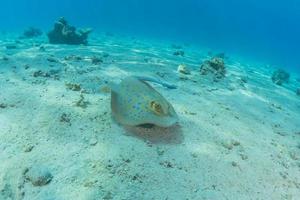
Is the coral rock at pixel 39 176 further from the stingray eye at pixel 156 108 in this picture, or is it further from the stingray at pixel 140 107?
the stingray eye at pixel 156 108

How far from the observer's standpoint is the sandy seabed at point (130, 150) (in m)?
3.72

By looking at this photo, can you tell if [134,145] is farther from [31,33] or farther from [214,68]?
[31,33]

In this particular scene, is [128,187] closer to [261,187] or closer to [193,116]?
[261,187]

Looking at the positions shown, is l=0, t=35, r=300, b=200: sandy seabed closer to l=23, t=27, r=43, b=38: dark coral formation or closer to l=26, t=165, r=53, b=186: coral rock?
l=26, t=165, r=53, b=186: coral rock

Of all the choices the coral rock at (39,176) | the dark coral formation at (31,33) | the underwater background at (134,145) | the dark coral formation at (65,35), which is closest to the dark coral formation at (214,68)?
the underwater background at (134,145)

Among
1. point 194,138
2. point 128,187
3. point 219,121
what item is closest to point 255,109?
point 219,121

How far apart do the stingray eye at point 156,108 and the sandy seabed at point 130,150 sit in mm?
503

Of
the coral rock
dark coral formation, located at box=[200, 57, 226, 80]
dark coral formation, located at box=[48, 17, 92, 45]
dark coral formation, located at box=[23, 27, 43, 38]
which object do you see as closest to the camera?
the coral rock

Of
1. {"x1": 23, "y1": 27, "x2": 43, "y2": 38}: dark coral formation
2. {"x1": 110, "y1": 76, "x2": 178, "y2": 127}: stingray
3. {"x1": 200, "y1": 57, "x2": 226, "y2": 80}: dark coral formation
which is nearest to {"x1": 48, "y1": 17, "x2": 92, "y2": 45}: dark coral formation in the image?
{"x1": 200, "y1": 57, "x2": 226, "y2": 80}: dark coral formation

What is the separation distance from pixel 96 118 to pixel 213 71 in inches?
268

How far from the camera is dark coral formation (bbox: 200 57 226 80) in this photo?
1073 centimetres

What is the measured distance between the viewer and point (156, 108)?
172 inches

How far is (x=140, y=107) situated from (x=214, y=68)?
24.4 ft

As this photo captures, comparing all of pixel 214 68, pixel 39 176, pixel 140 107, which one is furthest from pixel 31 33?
pixel 39 176
